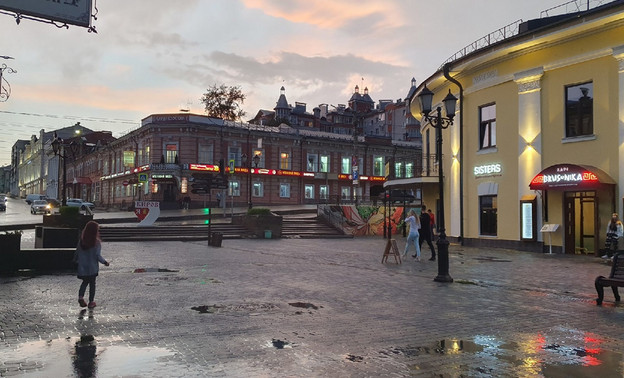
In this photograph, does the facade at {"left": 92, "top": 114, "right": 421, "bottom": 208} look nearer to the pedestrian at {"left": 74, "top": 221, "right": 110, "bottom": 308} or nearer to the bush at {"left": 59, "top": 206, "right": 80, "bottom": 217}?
the bush at {"left": 59, "top": 206, "right": 80, "bottom": 217}

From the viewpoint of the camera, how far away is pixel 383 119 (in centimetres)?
10525

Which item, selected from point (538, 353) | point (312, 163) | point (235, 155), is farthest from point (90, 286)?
point (312, 163)

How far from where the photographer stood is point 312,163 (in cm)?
6103

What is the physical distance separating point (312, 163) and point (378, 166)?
30.5 feet

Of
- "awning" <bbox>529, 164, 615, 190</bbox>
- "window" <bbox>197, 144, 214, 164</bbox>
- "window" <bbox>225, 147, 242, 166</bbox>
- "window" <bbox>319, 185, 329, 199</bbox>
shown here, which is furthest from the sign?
"window" <bbox>319, 185, 329, 199</bbox>

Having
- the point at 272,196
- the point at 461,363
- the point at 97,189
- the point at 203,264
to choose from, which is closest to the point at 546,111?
the point at 203,264

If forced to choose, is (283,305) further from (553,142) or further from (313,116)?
(313,116)

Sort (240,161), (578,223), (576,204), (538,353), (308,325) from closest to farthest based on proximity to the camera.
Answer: (538,353) < (308,325) < (576,204) < (578,223) < (240,161)

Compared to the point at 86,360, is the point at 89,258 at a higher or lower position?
higher

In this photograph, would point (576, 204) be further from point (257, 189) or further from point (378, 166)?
point (378, 166)

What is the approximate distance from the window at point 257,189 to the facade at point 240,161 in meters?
0.11

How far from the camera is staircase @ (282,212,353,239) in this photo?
30355mm

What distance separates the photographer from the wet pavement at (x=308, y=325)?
5547 millimetres

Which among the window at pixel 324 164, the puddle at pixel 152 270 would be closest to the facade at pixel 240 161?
the window at pixel 324 164
